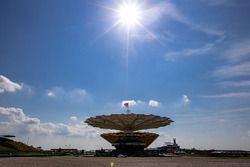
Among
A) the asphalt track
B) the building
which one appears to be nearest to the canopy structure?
the building

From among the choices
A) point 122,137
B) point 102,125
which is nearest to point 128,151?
point 122,137

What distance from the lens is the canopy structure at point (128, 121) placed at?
94938mm

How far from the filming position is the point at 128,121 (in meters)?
97.8

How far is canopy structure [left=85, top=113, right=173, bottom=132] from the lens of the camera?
9494cm

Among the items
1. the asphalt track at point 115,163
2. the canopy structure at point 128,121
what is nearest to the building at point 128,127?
the canopy structure at point 128,121

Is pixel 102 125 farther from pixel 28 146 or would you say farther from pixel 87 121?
pixel 28 146

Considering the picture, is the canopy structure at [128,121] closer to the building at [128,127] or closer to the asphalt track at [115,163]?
the building at [128,127]

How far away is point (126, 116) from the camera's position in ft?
308

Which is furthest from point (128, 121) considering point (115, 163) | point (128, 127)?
point (115, 163)

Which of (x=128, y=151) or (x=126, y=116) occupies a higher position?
(x=126, y=116)

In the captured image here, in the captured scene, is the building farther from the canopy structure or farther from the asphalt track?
the asphalt track

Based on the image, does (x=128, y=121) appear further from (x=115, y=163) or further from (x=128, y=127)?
(x=115, y=163)

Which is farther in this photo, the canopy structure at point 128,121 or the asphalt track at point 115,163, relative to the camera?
the canopy structure at point 128,121

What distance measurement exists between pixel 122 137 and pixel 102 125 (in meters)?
8.06
